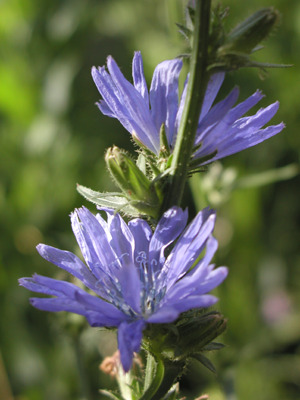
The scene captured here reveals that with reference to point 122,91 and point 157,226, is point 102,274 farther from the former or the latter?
point 122,91

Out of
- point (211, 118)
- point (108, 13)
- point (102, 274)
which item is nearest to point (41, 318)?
point (102, 274)

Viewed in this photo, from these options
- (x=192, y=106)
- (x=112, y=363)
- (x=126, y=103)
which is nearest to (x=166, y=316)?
(x=192, y=106)

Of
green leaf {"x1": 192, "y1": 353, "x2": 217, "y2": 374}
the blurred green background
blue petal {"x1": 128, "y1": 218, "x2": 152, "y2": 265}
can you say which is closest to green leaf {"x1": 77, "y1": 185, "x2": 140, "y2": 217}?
blue petal {"x1": 128, "y1": 218, "x2": 152, "y2": 265}

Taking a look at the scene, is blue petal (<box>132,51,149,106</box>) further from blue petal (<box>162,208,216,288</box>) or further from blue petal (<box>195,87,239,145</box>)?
blue petal (<box>162,208,216,288</box>)

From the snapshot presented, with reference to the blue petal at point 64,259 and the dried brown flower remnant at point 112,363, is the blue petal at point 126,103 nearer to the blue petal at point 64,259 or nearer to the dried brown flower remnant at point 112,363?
the blue petal at point 64,259

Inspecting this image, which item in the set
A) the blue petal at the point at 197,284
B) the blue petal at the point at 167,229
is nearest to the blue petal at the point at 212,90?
the blue petal at the point at 167,229

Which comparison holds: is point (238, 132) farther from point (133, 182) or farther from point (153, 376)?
point (153, 376)
